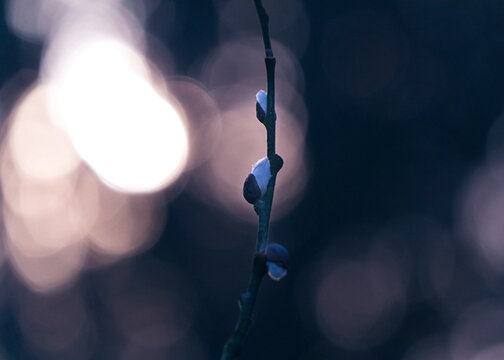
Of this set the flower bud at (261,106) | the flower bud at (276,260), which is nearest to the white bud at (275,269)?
the flower bud at (276,260)

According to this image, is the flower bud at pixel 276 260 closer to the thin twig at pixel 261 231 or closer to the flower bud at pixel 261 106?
the thin twig at pixel 261 231

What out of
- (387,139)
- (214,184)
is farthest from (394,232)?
(214,184)

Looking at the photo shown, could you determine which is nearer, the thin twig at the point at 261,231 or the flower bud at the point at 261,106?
the thin twig at the point at 261,231

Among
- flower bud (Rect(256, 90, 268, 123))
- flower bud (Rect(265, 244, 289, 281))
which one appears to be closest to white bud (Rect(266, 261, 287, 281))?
flower bud (Rect(265, 244, 289, 281))

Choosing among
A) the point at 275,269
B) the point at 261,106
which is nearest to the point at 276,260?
the point at 275,269

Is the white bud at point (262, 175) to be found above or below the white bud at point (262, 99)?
below

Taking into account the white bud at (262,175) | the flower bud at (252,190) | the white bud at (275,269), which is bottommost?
the white bud at (275,269)
